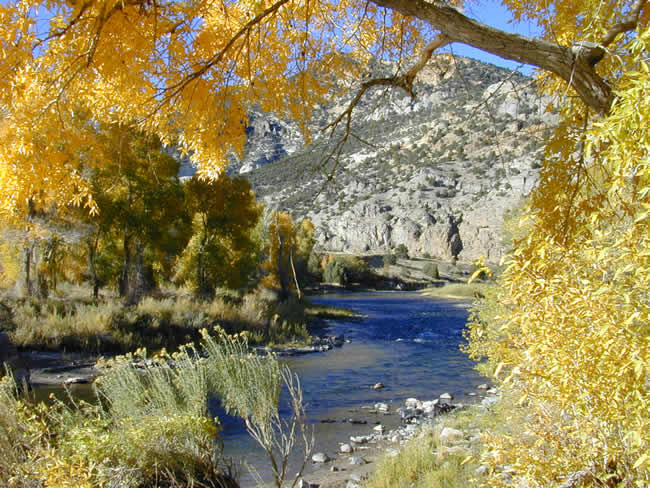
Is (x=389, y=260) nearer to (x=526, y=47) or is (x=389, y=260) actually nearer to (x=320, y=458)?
(x=320, y=458)

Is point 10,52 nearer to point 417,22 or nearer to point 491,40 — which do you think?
point 491,40

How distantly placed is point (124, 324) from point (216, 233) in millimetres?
10837

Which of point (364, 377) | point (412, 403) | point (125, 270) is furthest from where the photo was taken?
point (125, 270)

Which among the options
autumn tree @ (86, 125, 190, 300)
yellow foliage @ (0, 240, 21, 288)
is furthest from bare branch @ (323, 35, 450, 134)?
yellow foliage @ (0, 240, 21, 288)

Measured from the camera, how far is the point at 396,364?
16.9 meters

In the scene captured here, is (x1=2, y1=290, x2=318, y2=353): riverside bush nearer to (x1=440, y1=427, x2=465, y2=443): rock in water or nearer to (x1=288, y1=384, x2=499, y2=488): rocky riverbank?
(x1=288, y1=384, x2=499, y2=488): rocky riverbank

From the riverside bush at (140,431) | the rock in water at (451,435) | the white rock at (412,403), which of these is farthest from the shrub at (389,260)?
the riverside bush at (140,431)

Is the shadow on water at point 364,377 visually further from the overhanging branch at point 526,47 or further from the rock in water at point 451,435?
the overhanging branch at point 526,47

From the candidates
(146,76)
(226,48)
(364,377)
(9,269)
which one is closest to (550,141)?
(226,48)

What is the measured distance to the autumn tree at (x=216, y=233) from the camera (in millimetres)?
27406

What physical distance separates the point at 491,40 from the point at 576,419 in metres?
2.31

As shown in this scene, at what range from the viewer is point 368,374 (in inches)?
605

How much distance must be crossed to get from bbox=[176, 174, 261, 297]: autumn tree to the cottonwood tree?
22554mm

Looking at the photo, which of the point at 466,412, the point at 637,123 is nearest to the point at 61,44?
the point at 637,123
